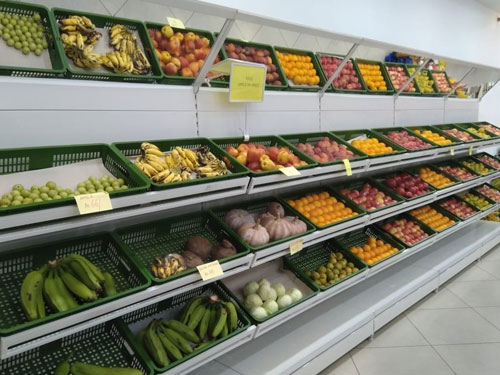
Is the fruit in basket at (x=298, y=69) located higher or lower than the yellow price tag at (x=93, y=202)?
higher

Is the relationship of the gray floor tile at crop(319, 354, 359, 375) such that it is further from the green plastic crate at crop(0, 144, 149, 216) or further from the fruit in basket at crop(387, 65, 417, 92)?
the fruit in basket at crop(387, 65, 417, 92)

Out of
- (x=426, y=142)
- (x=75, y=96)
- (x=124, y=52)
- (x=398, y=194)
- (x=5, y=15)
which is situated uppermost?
(x=5, y=15)

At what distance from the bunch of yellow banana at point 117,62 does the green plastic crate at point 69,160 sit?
0.44 meters

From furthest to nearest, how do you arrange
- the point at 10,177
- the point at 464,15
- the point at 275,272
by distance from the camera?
the point at 464,15 → the point at 275,272 → the point at 10,177

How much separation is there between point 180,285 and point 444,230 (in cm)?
293

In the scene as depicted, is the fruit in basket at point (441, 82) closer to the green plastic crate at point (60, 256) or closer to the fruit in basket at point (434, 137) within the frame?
the fruit in basket at point (434, 137)

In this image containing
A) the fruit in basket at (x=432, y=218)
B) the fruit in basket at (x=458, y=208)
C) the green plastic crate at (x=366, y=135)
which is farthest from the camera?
the fruit in basket at (x=458, y=208)

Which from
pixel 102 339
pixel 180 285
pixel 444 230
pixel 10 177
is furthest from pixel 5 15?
pixel 444 230

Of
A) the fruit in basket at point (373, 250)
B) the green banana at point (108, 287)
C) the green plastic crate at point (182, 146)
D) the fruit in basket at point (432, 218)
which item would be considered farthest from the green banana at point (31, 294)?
the fruit in basket at point (432, 218)

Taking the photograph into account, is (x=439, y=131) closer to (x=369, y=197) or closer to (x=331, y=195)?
(x=369, y=197)

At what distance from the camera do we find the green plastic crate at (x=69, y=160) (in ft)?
5.24

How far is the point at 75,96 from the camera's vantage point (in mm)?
1832

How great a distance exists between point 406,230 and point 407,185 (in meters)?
0.41

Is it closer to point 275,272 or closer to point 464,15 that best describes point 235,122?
point 275,272
